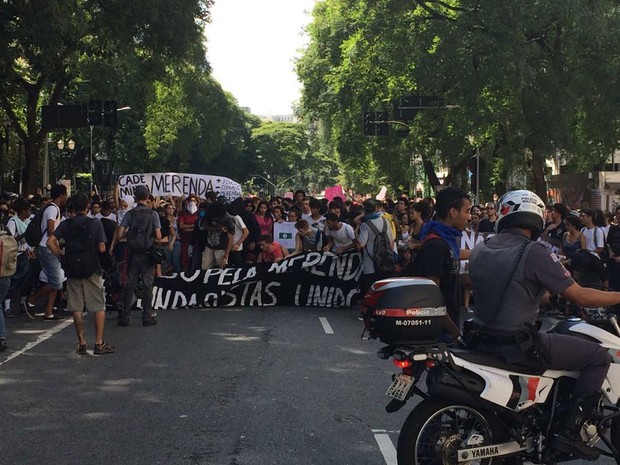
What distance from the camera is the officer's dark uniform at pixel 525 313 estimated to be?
15.4 feet

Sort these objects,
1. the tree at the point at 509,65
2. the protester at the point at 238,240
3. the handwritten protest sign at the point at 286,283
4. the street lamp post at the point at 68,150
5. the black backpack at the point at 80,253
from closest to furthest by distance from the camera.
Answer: the black backpack at the point at 80,253 < the handwritten protest sign at the point at 286,283 < the protester at the point at 238,240 < the tree at the point at 509,65 < the street lamp post at the point at 68,150

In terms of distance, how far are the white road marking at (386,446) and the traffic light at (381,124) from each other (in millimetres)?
27369

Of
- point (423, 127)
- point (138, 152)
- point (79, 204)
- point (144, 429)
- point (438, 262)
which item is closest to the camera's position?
point (438, 262)

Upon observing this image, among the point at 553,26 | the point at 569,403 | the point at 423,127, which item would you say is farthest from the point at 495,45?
the point at 569,403

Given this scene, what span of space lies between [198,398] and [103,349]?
2.60 m

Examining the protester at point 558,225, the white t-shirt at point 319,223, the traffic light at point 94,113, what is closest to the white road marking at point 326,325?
the white t-shirt at point 319,223

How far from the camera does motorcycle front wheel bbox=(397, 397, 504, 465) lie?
4.64 metres

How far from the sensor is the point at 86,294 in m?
9.71

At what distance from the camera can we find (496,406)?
4.72 m

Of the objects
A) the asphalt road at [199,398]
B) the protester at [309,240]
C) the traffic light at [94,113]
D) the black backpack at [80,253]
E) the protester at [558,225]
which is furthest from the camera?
the traffic light at [94,113]

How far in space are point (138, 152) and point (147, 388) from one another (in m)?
53.7

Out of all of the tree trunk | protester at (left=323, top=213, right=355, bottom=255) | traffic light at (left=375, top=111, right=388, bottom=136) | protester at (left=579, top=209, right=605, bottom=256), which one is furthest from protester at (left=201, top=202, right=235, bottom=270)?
traffic light at (left=375, top=111, right=388, bottom=136)

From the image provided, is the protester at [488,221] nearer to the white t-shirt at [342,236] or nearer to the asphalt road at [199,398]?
the white t-shirt at [342,236]

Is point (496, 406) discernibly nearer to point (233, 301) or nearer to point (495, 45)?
point (233, 301)
